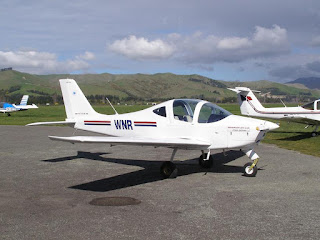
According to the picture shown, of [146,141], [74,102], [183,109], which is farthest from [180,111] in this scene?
[74,102]

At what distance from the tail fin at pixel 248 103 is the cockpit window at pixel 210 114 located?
15036mm

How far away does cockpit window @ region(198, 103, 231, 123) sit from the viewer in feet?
31.7

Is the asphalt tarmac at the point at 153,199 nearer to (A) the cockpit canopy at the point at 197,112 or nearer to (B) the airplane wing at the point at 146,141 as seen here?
(B) the airplane wing at the point at 146,141

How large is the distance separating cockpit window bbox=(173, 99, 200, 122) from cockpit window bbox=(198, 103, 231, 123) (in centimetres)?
29

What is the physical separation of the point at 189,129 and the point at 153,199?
9.06 feet

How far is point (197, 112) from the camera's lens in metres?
9.80

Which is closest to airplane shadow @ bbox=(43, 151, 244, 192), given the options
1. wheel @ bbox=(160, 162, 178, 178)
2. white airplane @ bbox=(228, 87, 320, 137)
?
wheel @ bbox=(160, 162, 178, 178)

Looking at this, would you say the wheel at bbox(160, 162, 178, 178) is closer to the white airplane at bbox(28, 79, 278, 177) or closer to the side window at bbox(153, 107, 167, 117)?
the white airplane at bbox(28, 79, 278, 177)

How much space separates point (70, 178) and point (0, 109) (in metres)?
49.8

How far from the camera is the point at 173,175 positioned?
960cm

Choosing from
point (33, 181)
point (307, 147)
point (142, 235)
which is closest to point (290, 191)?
point (142, 235)

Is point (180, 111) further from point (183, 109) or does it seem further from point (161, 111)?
point (161, 111)

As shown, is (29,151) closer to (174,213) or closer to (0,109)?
(174,213)

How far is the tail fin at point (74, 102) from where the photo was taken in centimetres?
1210
